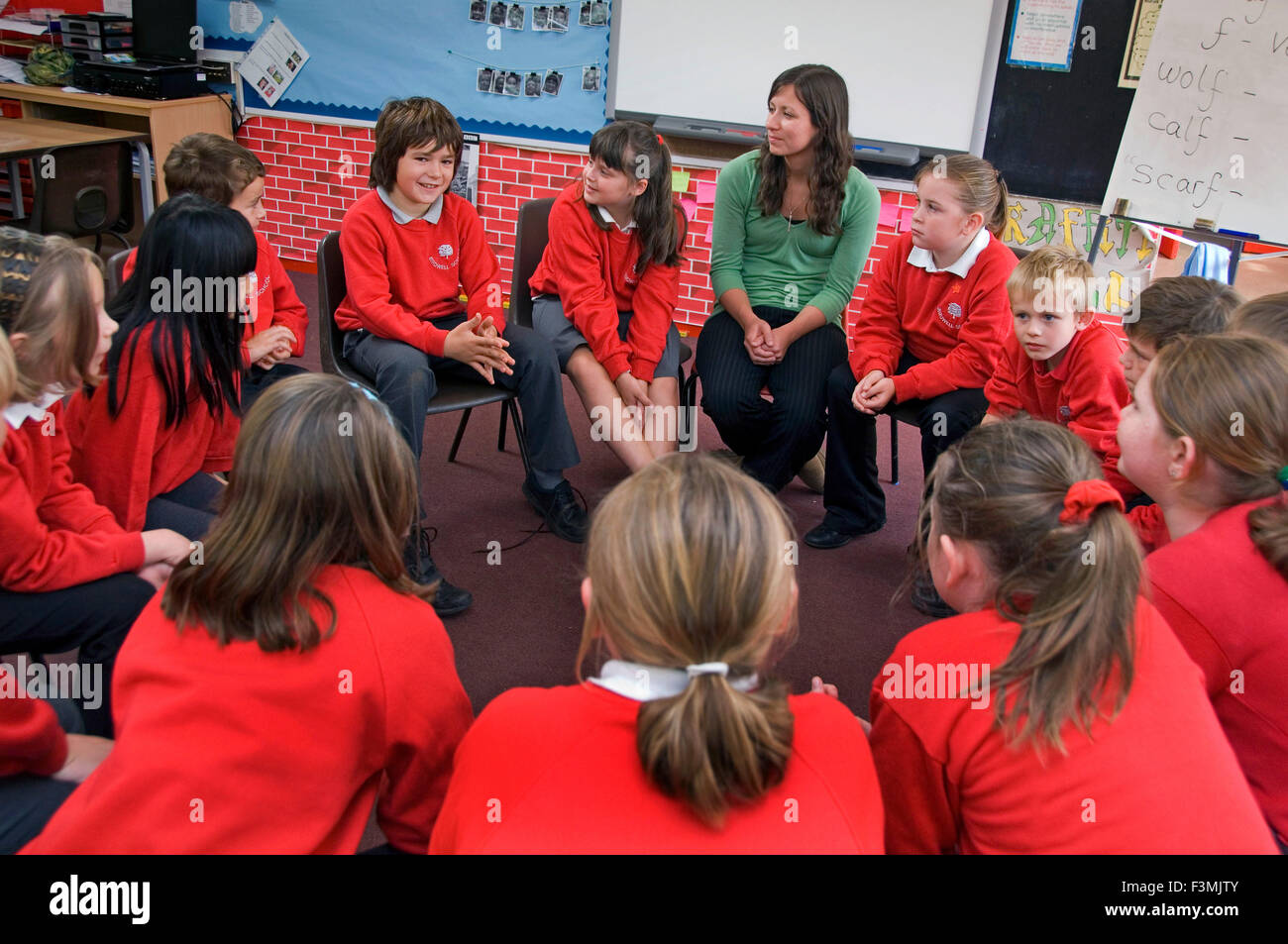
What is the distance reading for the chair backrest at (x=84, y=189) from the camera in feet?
12.4

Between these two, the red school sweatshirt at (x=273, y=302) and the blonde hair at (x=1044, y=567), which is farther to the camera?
the red school sweatshirt at (x=273, y=302)

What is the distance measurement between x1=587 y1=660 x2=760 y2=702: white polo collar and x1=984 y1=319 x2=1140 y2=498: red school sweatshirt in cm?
153

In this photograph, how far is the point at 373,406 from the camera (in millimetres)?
1269

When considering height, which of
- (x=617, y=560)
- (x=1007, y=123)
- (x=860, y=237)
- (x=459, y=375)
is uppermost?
(x=1007, y=123)

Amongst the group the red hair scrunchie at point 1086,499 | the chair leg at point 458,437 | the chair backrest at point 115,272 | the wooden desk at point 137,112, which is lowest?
the chair leg at point 458,437

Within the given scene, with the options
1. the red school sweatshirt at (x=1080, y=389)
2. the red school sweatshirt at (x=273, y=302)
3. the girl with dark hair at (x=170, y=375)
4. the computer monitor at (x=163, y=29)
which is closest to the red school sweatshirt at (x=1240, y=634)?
the red school sweatshirt at (x=1080, y=389)

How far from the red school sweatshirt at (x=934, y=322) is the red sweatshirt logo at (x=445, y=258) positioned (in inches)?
46.9

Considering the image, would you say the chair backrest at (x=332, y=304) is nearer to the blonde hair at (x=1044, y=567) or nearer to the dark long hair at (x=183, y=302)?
the dark long hair at (x=183, y=302)

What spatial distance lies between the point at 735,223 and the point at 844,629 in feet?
4.25

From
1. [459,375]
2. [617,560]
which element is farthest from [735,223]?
[617,560]

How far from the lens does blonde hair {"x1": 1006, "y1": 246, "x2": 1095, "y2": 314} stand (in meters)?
2.31

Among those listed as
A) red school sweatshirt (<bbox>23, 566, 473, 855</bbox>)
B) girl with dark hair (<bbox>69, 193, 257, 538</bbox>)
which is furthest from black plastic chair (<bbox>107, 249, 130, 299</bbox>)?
red school sweatshirt (<bbox>23, 566, 473, 855</bbox>)

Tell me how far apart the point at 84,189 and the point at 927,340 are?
3.35 metres
